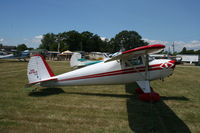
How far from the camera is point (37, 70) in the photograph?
5.85 m

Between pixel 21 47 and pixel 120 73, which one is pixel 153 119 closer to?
pixel 120 73

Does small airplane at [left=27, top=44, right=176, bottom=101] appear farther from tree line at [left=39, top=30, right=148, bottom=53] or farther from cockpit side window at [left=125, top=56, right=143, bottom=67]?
tree line at [left=39, top=30, right=148, bottom=53]

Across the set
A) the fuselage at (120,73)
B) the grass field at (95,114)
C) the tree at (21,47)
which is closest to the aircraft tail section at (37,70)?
the fuselage at (120,73)

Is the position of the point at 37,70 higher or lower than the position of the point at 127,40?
lower

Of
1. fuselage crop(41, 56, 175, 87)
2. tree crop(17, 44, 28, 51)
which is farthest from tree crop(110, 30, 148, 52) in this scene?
tree crop(17, 44, 28, 51)

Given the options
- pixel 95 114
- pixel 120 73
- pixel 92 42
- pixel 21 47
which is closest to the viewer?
pixel 95 114

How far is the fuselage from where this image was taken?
5.60 metres

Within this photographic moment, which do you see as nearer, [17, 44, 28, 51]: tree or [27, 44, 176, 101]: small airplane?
[27, 44, 176, 101]: small airplane

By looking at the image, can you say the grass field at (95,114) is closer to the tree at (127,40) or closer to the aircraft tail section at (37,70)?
the aircraft tail section at (37,70)

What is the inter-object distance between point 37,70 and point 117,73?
3.54 m

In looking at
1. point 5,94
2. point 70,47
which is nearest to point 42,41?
point 70,47

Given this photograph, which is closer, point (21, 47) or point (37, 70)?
point (37, 70)

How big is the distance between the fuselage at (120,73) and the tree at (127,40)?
2929 inches

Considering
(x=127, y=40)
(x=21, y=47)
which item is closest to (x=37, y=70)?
(x=127, y=40)
